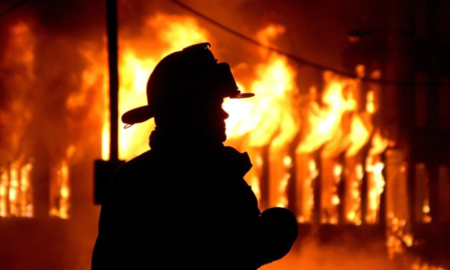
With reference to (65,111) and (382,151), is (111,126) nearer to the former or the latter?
(65,111)

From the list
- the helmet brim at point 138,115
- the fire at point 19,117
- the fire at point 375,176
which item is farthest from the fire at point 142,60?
the helmet brim at point 138,115

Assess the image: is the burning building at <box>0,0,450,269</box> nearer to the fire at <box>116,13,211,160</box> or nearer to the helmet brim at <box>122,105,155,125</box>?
the fire at <box>116,13,211,160</box>

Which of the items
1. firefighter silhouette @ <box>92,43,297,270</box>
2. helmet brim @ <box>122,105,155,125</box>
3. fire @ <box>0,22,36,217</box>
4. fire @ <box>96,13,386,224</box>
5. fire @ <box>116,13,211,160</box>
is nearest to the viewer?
firefighter silhouette @ <box>92,43,297,270</box>

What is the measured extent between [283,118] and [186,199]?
60.5 feet

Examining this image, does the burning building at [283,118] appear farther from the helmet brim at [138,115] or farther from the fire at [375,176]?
the helmet brim at [138,115]

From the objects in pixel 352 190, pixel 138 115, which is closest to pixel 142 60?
pixel 352 190

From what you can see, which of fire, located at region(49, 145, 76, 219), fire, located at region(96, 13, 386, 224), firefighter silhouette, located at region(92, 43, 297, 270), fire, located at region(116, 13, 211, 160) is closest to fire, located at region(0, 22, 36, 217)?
fire, located at region(49, 145, 76, 219)

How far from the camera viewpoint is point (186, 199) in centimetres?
184

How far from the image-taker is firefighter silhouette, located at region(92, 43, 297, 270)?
181cm

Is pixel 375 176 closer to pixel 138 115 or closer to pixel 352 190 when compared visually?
pixel 352 190

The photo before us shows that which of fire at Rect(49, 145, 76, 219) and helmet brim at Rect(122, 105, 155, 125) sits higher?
helmet brim at Rect(122, 105, 155, 125)

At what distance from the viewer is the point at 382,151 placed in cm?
2075

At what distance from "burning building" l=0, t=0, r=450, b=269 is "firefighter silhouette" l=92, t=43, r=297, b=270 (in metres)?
11.7

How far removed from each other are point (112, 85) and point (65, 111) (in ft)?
38.9
